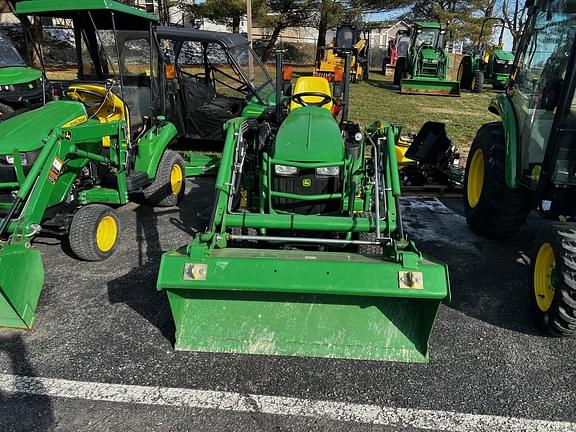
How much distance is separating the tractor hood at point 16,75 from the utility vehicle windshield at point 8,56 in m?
0.18

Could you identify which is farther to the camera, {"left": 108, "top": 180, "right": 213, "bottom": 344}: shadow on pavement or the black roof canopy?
the black roof canopy

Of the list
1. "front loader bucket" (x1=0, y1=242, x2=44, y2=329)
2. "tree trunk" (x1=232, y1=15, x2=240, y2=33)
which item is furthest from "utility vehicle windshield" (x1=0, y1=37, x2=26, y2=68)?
"tree trunk" (x1=232, y1=15, x2=240, y2=33)

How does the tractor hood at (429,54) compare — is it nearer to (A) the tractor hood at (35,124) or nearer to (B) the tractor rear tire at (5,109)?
(B) the tractor rear tire at (5,109)

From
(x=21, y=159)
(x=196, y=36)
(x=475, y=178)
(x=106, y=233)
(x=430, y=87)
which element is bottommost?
(x=106, y=233)

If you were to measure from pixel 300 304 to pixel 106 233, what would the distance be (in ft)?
7.08

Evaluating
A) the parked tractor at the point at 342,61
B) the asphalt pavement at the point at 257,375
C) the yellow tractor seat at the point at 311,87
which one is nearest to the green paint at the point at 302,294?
the asphalt pavement at the point at 257,375

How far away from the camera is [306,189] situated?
369cm

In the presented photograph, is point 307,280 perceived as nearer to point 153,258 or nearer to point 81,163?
point 153,258

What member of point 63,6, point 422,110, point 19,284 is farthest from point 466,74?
point 19,284

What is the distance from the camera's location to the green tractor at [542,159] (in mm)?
2988

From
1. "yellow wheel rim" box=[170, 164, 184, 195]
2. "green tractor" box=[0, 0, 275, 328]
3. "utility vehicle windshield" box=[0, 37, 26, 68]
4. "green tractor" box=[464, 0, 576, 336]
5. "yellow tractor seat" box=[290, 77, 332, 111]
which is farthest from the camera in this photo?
"utility vehicle windshield" box=[0, 37, 26, 68]

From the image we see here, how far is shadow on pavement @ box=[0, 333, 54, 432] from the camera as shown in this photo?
2377mm

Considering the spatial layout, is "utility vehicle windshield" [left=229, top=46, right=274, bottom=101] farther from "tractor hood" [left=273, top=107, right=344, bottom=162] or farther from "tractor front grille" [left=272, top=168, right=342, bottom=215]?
"tractor front grille" [left=272, top=168, right=342, bottom=215]

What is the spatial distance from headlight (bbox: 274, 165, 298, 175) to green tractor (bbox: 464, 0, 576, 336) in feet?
5.79
